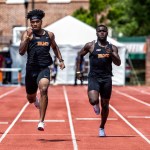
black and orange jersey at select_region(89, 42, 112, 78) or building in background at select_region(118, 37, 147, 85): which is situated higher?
black and orange jersey at select_region(89, 42, 112, 78)

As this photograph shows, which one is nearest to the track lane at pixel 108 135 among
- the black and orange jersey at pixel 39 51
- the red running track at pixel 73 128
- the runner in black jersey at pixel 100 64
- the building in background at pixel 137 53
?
the red running track at pixel 73 128

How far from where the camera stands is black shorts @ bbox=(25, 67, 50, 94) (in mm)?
11672

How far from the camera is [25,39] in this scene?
1143 centimetres

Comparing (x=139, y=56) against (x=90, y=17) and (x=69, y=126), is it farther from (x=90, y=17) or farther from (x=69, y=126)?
(x=69, y=126)

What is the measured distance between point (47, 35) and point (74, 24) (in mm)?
25160

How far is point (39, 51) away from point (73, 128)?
2.61 meters

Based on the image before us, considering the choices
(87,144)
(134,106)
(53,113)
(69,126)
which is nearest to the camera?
(87,144)

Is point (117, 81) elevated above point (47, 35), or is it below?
below

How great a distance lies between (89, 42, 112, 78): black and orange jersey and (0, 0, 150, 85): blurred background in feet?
77.4

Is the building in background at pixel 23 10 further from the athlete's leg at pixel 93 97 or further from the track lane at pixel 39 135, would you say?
the athlete's leg at pixel 93 97

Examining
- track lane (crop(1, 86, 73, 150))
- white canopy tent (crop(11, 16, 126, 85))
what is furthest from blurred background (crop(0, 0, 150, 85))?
track lane (crop(1, 86, 73, 150))

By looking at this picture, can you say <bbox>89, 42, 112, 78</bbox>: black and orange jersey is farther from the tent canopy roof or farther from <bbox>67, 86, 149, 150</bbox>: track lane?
the tent canopy roof

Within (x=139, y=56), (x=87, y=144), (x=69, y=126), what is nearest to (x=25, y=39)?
(x=87, y=144)

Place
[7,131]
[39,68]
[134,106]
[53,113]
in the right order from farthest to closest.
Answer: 1. [134,106]
2. [53,113]
3. [7,131]
4. [39,68]
